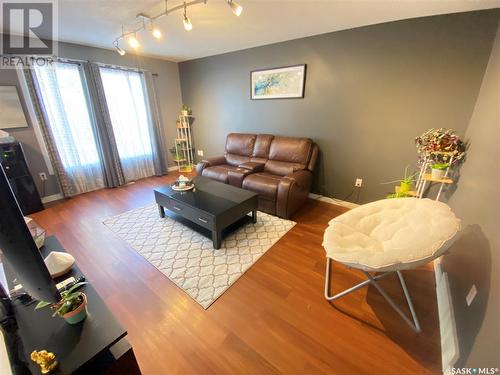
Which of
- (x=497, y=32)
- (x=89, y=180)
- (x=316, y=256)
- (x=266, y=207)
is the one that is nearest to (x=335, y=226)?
(x=316, y=256)

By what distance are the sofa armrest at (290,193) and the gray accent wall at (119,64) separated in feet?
10.8

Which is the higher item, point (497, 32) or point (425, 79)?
point (497, 32)

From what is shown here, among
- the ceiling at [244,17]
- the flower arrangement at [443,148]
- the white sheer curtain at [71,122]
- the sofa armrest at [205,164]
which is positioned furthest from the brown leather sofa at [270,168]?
the white sheer curtain at [71,122]

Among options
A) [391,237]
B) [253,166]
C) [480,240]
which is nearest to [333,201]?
[253,166]

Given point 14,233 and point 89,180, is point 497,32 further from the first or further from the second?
point 89,180

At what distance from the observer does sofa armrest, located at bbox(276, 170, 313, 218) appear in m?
2.66

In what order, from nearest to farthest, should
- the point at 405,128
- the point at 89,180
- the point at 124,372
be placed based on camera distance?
the point at 124,372, the point at 405,128, the point at 89,180

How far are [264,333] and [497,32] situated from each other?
3306 mm

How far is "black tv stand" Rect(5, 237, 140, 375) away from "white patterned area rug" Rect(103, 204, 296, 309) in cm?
84

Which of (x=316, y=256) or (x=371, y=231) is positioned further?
(x=316, y=256)

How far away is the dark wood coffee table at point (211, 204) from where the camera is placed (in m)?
2.12

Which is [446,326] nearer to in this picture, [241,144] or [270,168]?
[270,168]

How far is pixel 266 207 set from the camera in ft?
9.52

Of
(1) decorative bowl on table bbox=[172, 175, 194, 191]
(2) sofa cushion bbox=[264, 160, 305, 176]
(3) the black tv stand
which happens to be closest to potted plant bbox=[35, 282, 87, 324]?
(3) the black tv stand
